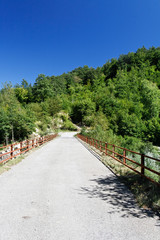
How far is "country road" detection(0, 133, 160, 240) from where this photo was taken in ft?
10.7

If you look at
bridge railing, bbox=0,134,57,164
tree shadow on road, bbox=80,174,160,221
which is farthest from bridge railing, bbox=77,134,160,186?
bridge railing, bbox=0,134,57,164

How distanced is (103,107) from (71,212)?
80.7 metres

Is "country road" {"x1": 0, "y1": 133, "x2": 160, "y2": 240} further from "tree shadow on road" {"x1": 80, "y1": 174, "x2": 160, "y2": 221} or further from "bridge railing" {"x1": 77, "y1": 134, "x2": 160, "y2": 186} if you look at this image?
"bridge railing" {"x1": 77, "y1": 134, "x2": 160, "y2": 186}

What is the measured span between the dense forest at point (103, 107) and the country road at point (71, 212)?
1855 cm

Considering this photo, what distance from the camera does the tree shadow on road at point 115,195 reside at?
4176 mm

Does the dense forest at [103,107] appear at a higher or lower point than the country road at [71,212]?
higher

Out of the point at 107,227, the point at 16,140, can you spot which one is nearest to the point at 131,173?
the point at 107,227

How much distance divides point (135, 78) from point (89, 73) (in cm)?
4635

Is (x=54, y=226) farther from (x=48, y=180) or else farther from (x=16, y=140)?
(x=16, y=140)

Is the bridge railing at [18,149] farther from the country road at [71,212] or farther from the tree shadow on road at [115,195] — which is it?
the tree shadow on road at [115,195]

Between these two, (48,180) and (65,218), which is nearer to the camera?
(65,218)

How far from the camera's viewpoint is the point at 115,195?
5281mm

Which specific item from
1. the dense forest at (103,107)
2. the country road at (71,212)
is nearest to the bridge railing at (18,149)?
the country road at (71,212)

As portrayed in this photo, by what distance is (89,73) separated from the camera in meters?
133
